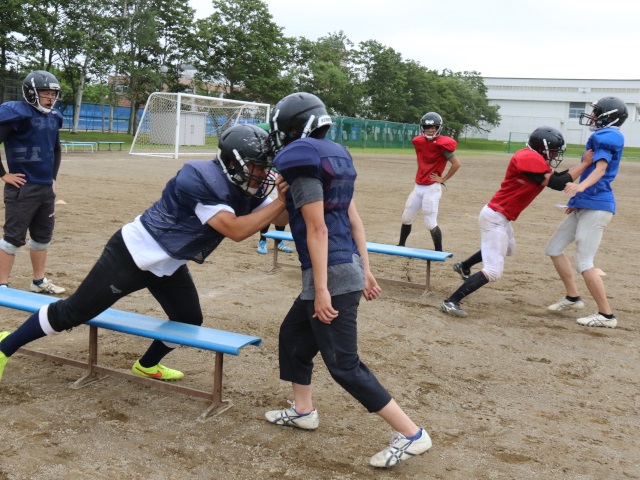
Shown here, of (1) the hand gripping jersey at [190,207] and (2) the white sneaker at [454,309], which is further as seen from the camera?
(2) the white sneaker at [454,309]

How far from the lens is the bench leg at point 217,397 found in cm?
404

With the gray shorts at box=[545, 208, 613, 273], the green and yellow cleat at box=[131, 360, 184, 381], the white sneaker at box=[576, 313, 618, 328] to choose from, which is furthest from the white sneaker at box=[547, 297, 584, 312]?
the green and yellow cleat at box=[131, 360, 184, 381]

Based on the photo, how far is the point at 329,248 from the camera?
3449 mm

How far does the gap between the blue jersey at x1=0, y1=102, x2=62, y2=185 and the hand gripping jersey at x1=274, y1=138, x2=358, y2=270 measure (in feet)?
12.1

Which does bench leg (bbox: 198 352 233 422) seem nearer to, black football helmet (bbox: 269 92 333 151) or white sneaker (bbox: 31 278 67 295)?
black football helmet (bbox: 269 92 333 151)

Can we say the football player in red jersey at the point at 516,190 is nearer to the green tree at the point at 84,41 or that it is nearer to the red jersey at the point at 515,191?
the red jersey at the point at 515,191

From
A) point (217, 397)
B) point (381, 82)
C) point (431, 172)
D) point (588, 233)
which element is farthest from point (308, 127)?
point (381, 82)

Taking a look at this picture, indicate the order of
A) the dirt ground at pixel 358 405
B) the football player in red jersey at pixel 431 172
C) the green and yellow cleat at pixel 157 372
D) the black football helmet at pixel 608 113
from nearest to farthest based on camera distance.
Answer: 1. the dirt ground at pixel 358 405
2. the green and yellow cleat at pixel 157 372
3. the black football helmet at pixel 608 113
4. the football player in red jersey at pixel 431 172

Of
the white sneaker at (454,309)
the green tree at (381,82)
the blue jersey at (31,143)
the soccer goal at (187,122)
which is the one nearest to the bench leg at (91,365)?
the blue jersey at (31,143)

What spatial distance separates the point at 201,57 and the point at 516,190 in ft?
155

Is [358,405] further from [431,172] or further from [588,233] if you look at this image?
[431,172]

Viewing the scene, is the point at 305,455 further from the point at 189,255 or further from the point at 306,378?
the point at 189,255

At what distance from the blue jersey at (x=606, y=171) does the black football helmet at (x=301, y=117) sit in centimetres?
384

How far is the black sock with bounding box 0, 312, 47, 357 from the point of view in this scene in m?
4.05
